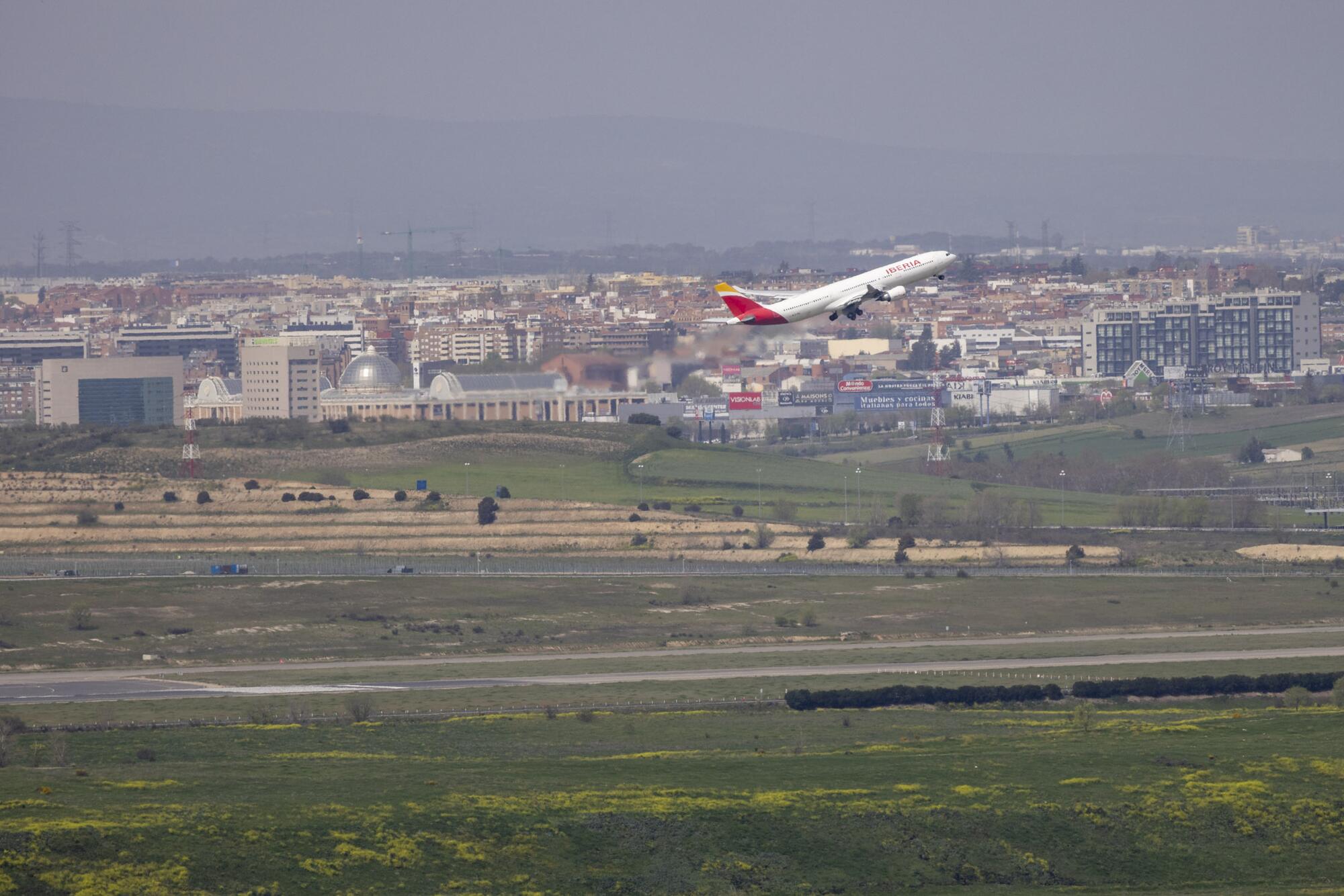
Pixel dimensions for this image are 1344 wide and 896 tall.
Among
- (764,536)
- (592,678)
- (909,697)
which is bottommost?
(592,678)

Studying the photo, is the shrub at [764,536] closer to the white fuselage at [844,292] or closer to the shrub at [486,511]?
the shrub at [486,511]

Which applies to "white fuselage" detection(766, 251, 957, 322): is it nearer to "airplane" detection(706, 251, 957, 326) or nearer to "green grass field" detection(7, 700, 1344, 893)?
"airplane" detection(706, 251, 957, 326)

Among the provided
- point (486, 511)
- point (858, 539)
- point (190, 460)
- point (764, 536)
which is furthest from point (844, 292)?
point (190, 460)

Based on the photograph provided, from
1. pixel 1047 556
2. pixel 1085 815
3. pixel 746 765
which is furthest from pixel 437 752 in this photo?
pixel 1047 556

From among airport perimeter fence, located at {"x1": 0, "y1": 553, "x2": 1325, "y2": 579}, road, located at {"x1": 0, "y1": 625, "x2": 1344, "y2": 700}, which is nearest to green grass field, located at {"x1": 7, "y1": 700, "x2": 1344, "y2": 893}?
road, located at {"x1": 0, "y1": 625, "x2": 1344, "y2": 700}

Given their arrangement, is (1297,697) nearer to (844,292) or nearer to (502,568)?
(844,292)
